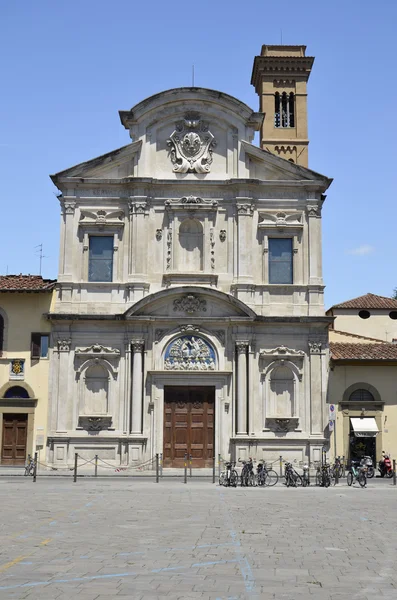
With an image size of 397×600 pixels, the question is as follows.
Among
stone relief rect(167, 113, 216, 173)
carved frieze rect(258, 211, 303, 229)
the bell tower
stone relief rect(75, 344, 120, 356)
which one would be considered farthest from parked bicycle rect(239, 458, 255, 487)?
the bell tower

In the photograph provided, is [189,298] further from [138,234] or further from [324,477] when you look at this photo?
[324,477]

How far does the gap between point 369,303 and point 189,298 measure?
2284 cm

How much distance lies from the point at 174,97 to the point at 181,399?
577 inches

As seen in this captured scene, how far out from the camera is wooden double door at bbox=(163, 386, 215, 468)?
119 ft

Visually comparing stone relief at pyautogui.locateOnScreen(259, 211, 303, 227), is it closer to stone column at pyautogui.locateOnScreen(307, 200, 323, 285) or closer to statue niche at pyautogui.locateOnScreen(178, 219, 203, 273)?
stone column at pyautogui.locateOnScreen(307, 200, 323, 285)

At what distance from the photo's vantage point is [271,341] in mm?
37094

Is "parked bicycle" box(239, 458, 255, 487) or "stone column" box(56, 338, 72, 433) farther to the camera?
"stone column" box(56, 338, 72, 433)

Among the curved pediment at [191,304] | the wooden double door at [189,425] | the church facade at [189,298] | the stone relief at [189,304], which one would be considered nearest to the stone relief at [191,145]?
the church facade at [189,298]

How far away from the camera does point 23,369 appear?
37.2 meters

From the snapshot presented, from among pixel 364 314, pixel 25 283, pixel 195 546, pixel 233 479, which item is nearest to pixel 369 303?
pixel 364 314

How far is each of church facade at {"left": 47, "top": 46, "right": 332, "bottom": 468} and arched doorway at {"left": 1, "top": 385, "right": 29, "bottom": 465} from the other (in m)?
1.49

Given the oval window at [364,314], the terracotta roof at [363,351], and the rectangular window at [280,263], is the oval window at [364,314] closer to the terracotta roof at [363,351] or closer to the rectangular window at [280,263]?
the terracotta roof at [363,351]

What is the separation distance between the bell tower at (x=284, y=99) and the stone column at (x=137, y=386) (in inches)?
1290

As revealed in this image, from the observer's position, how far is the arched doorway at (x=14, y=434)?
36562 millimetres
